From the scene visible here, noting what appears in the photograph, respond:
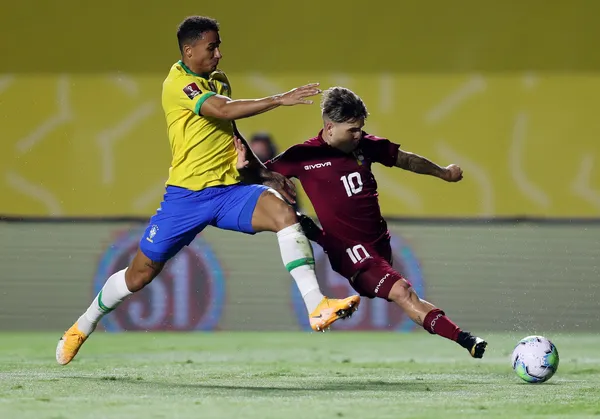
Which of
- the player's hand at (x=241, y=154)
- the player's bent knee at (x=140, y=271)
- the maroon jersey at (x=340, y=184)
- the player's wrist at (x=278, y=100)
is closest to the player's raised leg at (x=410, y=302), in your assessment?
the maroon jersey at (x=340, y=184)

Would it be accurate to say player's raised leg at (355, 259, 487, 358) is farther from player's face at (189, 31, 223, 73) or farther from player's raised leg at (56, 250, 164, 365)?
player's face at (189, 31, 223, 73)

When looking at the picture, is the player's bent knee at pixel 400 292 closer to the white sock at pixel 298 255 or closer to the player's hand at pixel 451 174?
the white sock at pixel 298 255

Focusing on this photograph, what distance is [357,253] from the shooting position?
6.20 metres

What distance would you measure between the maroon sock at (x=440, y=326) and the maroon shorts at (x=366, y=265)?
28cm

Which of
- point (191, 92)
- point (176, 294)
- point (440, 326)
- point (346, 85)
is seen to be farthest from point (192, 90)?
point (346, 85)

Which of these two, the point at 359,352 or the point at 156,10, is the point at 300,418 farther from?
the point at 156,10

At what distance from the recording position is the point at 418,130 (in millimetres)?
11648

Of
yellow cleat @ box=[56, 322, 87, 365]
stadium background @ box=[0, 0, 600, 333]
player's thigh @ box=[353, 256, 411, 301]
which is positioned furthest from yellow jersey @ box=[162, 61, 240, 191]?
stadium background @ box=[0, 0, 600, 333]

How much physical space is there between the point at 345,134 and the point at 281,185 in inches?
17.1

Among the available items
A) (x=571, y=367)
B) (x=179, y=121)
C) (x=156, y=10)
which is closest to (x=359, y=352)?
(x=571, y=367)

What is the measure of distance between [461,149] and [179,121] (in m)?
6.07

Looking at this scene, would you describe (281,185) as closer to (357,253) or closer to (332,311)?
(357,253)

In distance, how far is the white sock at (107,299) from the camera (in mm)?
6281

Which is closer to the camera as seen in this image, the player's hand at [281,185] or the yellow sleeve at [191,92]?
the yellow sleeve at [191,92]
